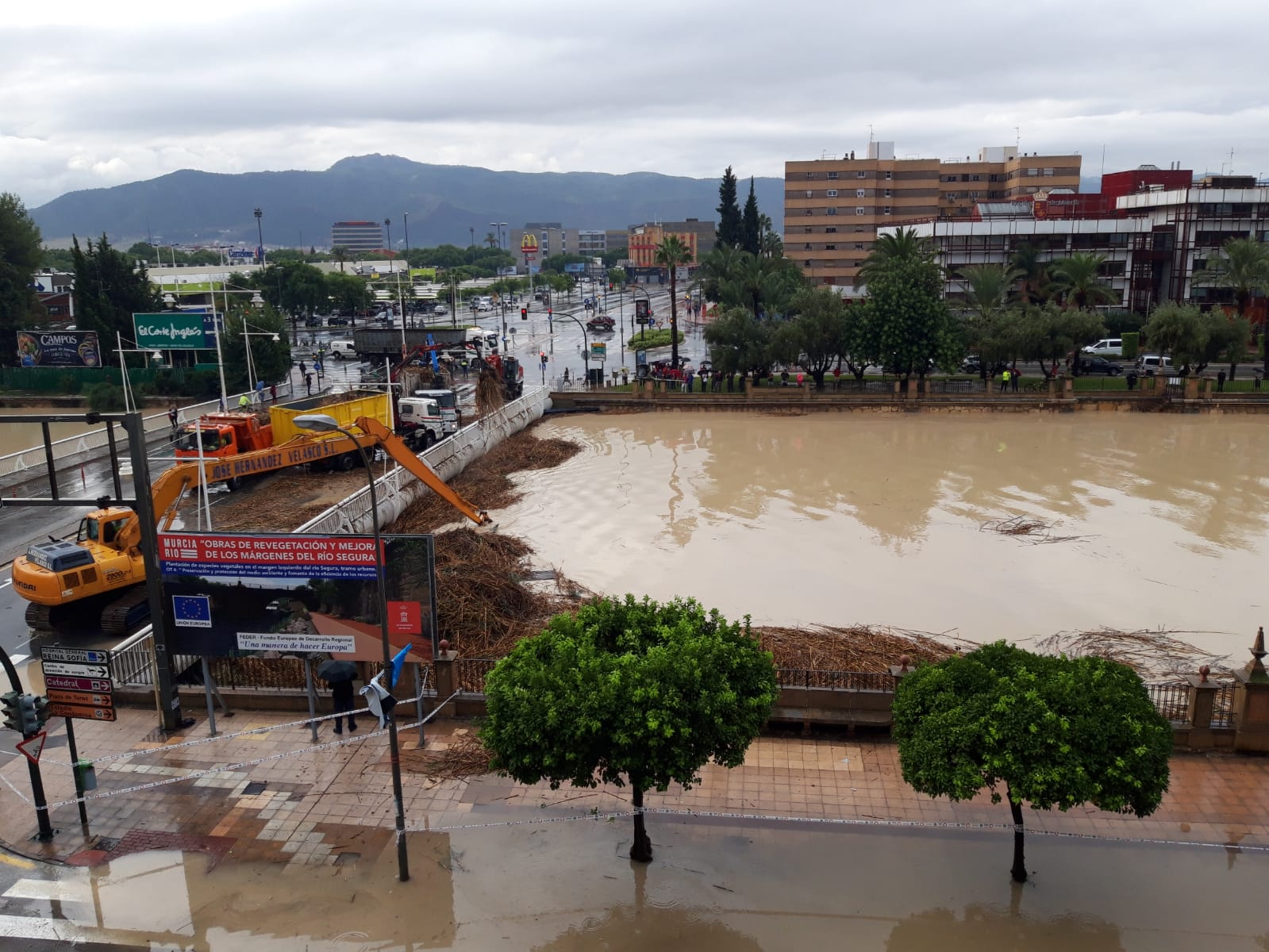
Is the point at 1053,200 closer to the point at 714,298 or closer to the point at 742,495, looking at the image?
the point at 714,298

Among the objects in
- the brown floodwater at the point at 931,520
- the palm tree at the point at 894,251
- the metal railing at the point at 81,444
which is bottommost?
the brown floodwater at the point at 931,520

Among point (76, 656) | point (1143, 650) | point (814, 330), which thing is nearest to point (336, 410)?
point (76, 656)

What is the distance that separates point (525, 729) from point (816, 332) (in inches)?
1556

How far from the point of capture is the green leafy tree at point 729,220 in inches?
3196

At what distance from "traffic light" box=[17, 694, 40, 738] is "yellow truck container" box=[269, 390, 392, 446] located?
750 inches

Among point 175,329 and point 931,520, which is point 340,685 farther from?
point 175,329

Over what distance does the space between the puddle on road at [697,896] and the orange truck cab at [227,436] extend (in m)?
20.5

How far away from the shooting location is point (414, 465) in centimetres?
2662

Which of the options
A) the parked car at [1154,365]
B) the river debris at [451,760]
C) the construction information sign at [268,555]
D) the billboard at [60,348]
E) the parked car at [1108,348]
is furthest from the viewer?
the parked car at [1108,348]

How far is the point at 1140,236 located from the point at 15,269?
246 feet

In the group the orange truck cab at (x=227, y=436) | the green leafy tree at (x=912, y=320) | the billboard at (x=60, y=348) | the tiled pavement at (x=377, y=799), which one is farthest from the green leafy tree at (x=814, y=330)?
the billboard at (x=60, y=348)

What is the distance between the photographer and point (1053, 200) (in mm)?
71750

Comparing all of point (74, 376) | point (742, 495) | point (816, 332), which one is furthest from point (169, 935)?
point (74, 376)

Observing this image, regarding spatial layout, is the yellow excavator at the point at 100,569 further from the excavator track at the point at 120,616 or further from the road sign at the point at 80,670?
the road sign at the point at 80,670
